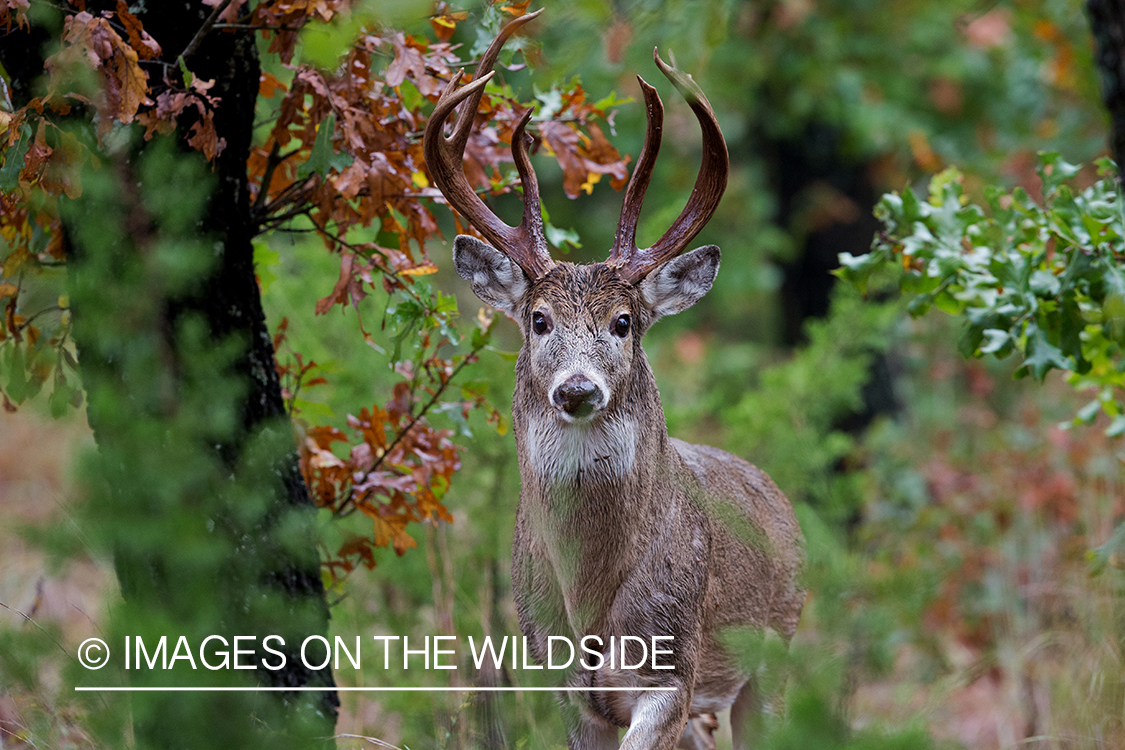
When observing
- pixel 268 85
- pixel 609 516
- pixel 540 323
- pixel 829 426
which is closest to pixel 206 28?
pixel 268 85

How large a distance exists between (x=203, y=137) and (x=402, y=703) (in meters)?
2.30

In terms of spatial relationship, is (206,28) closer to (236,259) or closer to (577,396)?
(236,259)

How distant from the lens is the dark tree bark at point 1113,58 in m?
3.59

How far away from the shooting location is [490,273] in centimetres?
381

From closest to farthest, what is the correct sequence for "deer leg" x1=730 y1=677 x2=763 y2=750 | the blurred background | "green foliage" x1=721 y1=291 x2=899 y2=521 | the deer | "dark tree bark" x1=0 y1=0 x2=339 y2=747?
the blurred background → "dark tree bark" x1=0 y1=0 x2=339 y2=747 → the deer → "deer leg" x1=730 y1=677 x2=763 y2=750 → "green foliage" x1=721 y1=291 x2=899 y2=521

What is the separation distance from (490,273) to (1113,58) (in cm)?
209

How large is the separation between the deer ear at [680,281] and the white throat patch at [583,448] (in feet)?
1.59

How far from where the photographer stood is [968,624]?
914cm

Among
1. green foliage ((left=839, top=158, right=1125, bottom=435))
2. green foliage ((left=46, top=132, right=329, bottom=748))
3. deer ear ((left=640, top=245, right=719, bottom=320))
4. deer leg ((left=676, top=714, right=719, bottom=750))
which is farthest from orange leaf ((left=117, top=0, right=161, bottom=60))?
deer leg ((left=676, top=714, right=719, bottom=750))

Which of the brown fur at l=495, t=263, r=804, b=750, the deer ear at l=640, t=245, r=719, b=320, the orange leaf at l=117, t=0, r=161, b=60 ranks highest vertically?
the orange leaf at l=117, t=0, r=161, b=60

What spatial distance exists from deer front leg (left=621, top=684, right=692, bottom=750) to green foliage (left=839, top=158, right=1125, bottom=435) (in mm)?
1629

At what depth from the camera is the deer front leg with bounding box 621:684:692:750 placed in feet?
11.1

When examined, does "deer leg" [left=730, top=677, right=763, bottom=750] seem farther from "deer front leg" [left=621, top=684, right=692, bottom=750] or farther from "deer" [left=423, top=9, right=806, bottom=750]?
"deer front leg" [left=621, top=684, right=692, bottom=750]

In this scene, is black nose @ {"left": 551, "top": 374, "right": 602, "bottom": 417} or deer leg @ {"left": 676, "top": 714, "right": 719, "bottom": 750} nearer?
black nose @ {"left": 551, "top": 374, "right": 602, "bottom": 417}
